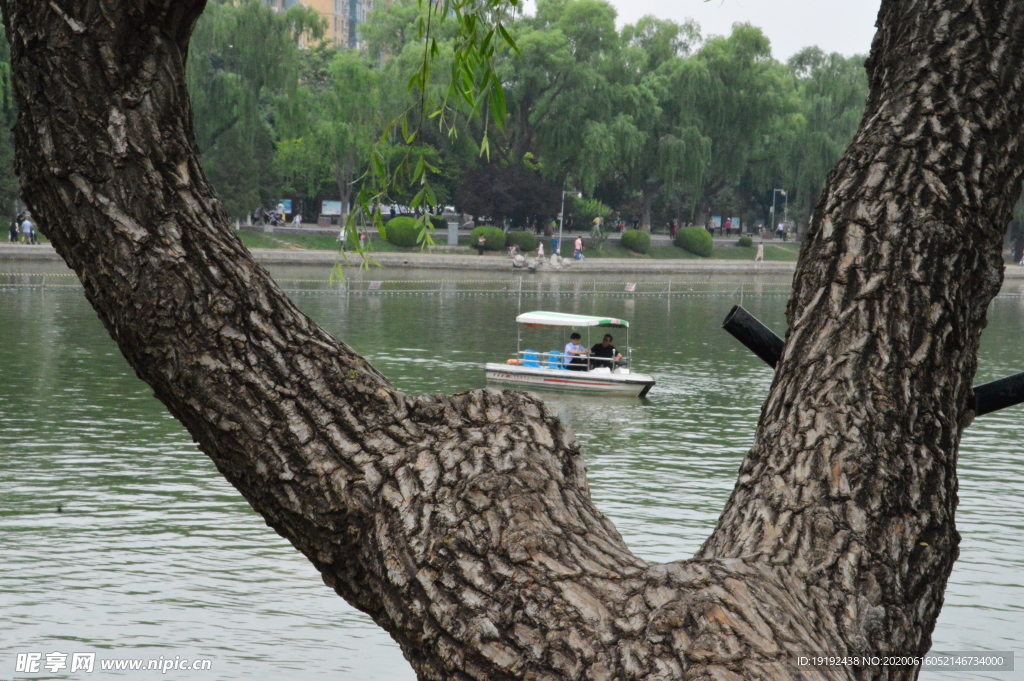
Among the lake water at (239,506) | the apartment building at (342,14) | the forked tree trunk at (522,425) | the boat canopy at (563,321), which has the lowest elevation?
the lake water at (239,506)

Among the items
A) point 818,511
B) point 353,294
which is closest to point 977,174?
Result: point 818,511

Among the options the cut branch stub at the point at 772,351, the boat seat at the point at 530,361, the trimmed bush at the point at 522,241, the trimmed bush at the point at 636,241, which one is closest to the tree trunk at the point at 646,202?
the trimmed bush at the point at 636,241

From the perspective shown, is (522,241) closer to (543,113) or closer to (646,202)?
(543,113)

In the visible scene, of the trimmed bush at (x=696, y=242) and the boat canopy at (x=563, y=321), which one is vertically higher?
the trimmed bush at (x=696, y=242)

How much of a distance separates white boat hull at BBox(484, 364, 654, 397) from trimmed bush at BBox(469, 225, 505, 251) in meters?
36.0

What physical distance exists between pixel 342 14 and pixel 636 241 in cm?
9357

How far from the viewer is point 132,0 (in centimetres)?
225

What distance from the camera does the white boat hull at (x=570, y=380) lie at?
74.6ft

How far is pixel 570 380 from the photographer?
23.1 m

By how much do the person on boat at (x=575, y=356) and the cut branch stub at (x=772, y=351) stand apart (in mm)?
20205

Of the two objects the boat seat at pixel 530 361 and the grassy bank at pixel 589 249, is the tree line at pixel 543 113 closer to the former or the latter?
the grassy bank at pixel 589 249

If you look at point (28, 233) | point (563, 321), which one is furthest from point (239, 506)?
point (28, 233)

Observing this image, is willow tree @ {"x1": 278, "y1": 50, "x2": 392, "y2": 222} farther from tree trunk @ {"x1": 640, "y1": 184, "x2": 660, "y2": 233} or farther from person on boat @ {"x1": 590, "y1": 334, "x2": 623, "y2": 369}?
person on boat @ {"x1": 590, "y1": 334, "x2": 623, "y2": 369}

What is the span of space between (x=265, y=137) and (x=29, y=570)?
49209mm
